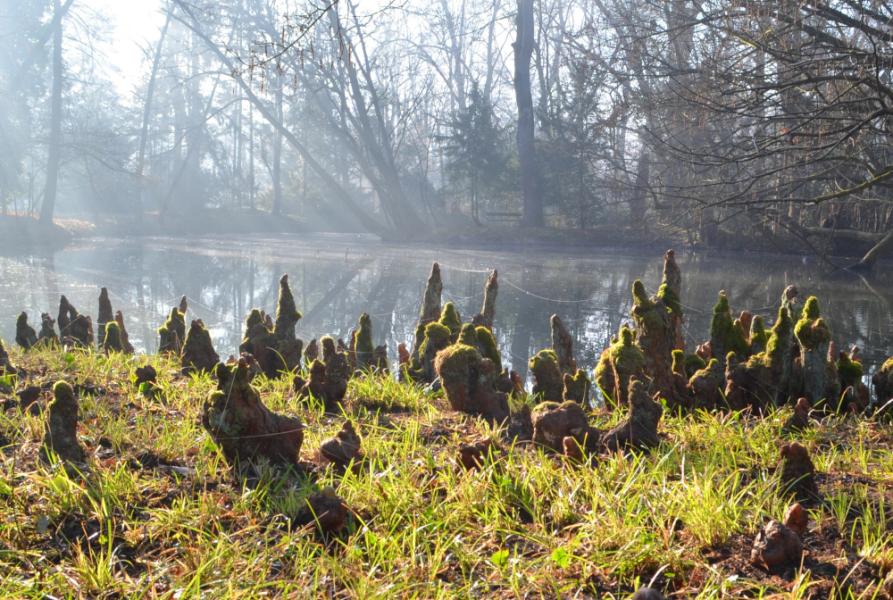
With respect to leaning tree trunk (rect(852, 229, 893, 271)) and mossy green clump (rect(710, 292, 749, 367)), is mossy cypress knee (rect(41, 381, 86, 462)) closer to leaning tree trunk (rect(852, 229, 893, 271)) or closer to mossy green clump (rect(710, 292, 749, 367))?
mossy green clump (rect(710, 292, 749, 367))

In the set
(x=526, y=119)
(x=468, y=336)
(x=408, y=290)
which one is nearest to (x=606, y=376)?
(x=468, y=336)

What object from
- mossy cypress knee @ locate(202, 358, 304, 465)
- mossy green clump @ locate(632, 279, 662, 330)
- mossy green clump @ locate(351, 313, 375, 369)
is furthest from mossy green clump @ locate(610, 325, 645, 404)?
mossy green clump @ locate(351, 313, 375, 369)

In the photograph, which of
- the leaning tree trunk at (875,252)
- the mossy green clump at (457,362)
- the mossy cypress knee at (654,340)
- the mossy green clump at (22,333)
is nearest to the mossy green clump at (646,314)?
the mossy cypress knee at (654,340)

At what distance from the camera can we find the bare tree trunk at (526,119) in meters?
27.7

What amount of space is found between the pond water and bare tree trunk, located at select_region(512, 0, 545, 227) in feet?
29.4

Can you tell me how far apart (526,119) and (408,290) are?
1849cm

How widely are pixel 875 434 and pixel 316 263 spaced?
1621 centimetres

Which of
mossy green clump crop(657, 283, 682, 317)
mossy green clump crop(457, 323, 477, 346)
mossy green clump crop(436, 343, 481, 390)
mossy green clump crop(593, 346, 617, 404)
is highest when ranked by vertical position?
mossy green clump crop(657, 283, 682, 317)

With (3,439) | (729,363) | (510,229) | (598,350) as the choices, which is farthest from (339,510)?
(510,229)

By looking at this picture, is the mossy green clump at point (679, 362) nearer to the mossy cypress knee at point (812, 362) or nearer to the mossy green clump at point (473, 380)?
the mossy cypress knee at point (812, 362)

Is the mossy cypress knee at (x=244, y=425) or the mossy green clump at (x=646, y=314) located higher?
the mossy green clump at (x=646, y=314)

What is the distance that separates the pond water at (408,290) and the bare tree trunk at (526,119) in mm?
8964

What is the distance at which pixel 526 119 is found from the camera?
29.4 meters

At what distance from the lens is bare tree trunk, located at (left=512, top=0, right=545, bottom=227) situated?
27.7 metres
